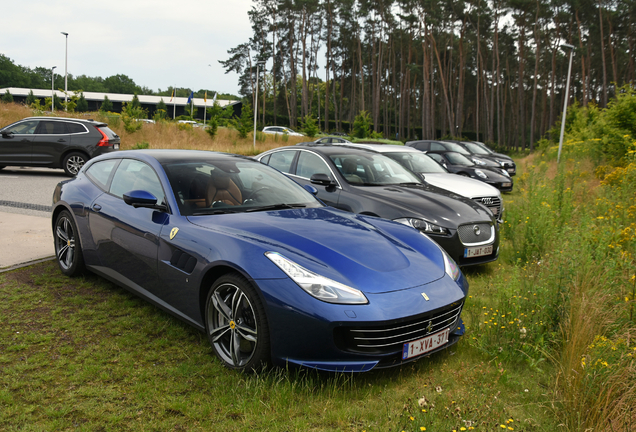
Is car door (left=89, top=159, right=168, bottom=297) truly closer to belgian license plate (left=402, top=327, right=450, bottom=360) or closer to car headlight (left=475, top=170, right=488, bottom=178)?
belgian license plate (left=402, top=327, right=450, bottom=360)

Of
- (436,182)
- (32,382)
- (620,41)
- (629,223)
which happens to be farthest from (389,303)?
(620,41)

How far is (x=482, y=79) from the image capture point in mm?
57000

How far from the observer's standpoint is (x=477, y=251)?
5762mm

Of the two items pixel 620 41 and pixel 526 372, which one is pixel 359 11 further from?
pixel 526 372

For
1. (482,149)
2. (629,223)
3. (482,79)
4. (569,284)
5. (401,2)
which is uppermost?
(401,2)

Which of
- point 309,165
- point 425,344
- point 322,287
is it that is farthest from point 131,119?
point 425,344

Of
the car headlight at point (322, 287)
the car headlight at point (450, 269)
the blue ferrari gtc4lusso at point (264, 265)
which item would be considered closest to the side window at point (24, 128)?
the blue ferrari gtc4lusso at point (264, 265)

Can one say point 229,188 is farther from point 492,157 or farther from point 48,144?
point 492,157

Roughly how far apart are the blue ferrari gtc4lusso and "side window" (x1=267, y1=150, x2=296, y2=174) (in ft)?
8.33

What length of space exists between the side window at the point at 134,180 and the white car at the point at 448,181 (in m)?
4.69

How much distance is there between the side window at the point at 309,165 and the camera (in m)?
6.83

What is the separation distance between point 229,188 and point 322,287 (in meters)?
1.70

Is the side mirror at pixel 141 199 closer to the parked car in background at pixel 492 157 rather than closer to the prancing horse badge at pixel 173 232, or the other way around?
the prancing horse badge at pixel 173 232

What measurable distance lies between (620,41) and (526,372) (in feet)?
162
